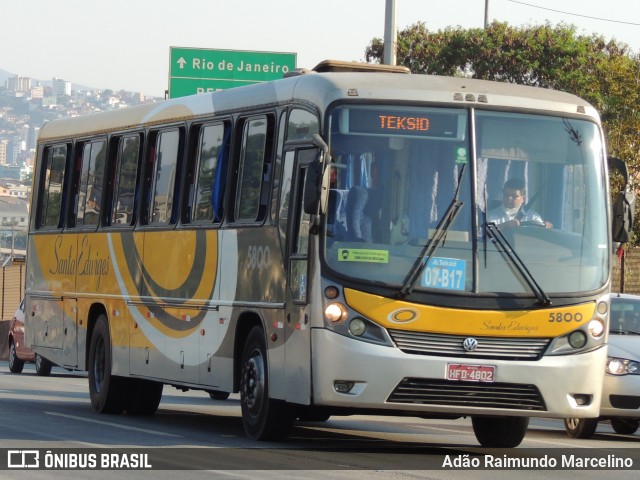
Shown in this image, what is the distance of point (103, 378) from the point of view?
19172mm

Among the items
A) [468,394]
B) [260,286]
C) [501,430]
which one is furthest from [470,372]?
[260,286]

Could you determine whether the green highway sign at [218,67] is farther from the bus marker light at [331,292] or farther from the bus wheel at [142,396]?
the bus marker light at [331,292]

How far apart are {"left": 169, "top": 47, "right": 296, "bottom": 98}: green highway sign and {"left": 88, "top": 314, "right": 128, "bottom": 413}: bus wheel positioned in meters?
16.6

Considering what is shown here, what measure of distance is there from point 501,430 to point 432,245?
2762mm

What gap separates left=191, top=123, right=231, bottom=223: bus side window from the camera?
1628 cm

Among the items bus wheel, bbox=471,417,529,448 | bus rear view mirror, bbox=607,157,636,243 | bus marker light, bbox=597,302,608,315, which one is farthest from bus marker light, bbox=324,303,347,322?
bus wheel, bbox=471,417,529,448

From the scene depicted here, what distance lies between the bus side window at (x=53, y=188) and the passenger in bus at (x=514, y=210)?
851 cm

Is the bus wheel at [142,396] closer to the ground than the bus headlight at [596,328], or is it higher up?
closer to the ground

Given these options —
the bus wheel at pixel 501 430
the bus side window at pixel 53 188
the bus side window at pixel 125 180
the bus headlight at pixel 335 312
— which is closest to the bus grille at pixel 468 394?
the bus headlight at pixel 335 312

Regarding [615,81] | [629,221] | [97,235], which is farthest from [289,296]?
[615,81]

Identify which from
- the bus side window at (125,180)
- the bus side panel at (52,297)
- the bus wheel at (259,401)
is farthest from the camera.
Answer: the bus side panel at (52,297)

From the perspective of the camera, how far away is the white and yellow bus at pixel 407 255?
13.4m

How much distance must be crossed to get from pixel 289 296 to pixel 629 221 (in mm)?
2952

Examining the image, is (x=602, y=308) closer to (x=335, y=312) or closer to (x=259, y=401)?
(x=335, y=312)
